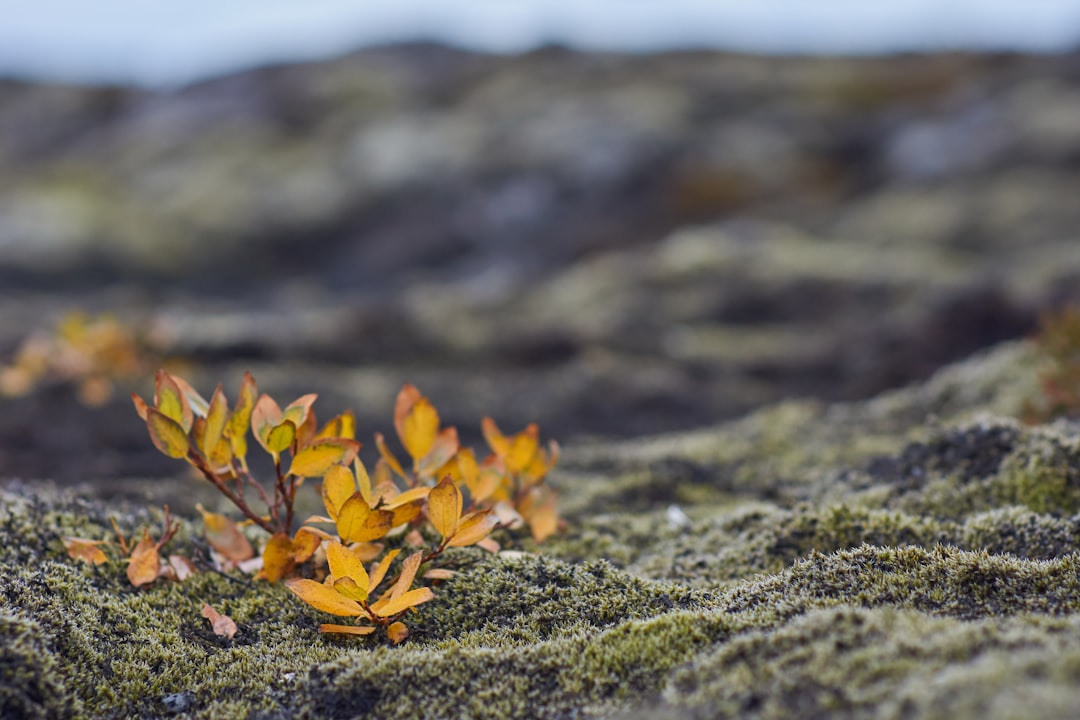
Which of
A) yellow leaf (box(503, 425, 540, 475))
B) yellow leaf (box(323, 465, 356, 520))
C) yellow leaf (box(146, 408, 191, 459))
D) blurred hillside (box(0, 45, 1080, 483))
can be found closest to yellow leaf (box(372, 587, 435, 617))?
yellow leaf (box(323, 465, 356, 520))

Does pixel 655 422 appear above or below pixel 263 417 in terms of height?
below

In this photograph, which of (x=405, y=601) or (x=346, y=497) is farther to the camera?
(x=346, y=497)

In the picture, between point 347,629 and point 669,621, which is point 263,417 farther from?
point 669,621

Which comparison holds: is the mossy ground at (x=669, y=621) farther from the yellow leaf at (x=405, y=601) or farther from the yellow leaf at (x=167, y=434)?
the yellow leaf at (x=167, y=434)

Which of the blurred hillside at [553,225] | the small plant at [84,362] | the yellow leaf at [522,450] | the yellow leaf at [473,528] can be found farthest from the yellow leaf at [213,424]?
the small plant at [84,362]

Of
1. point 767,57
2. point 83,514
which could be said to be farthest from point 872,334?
point 767,57

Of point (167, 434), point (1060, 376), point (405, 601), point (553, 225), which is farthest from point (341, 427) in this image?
point (553, 225)
